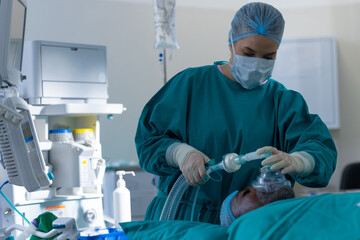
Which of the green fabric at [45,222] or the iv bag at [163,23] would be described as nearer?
the green fabric at [45,222]

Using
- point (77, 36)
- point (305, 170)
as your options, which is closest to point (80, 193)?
point (305, 170)

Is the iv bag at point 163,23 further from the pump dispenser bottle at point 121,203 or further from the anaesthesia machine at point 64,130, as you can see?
the pump dispenser bottle at point 121,203

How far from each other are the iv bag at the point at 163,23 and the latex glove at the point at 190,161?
1.74m

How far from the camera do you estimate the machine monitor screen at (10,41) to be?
1.36m

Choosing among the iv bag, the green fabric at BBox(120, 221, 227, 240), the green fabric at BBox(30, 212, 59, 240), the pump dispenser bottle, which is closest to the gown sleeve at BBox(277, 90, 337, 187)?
the green fabric at BBox(120, 221, 227, 240)

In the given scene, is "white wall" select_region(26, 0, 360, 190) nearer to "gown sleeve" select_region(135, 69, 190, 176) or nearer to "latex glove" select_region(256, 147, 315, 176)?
"gown sleeve" select_region(135, 69, 190, 176)

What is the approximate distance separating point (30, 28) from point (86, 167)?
1.86 m

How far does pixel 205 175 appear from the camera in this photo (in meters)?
1.27

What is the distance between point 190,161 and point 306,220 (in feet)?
1.31

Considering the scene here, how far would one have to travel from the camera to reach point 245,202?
1312 mm

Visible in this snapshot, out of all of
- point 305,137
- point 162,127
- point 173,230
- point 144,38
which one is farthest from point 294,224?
point 144,38

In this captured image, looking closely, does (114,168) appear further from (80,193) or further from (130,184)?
(80,193)

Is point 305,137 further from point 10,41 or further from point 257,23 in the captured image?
point 10,41

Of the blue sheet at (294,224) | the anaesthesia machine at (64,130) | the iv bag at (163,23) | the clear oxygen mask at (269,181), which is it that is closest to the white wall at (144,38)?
the iv bag at (163,23)
